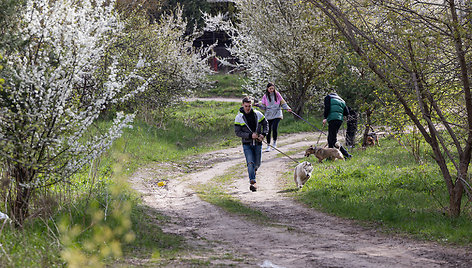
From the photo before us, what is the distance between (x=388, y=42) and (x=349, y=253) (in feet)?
13.8

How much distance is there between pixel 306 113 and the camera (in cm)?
2664

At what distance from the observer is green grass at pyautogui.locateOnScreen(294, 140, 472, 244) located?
28.0 feet

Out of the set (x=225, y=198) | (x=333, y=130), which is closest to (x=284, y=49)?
(x=333, y=130)

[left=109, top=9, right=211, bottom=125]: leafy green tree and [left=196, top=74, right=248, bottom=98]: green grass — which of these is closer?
[left=109, top=9, right=211, bottom=125]: leafy green tree

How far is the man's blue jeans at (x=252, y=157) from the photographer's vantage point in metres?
11.9

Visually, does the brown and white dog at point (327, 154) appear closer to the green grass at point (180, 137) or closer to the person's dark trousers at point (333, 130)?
the person's dark trousers at point (333, 130)

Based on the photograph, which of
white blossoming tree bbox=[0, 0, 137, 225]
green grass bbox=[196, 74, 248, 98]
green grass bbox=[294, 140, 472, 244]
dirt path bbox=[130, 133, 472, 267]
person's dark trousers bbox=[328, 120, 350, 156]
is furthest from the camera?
green grass bbox=[196, 74, 248, 98]

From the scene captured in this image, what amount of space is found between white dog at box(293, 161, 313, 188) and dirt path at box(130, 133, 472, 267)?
51 centimetres

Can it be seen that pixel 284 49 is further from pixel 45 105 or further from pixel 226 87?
pixel 45 105

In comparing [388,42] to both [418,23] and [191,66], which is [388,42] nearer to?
[418,23]

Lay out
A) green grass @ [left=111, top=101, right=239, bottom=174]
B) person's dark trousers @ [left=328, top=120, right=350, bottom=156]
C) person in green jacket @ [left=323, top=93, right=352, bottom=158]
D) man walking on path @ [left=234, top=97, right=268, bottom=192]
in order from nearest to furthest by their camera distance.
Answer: man walking on path @ [left=234, top=97, right=268, bottom=192] → person in green jacket @ [left=323, top=93, right=352, bottom=158] → person's dark trousers @ [left=328, top=120, right=350, bottom=156] → green grass @ [left=111, top=101, right=239, bottom=174]

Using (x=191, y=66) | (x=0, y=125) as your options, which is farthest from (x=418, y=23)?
(x=191, y=66)

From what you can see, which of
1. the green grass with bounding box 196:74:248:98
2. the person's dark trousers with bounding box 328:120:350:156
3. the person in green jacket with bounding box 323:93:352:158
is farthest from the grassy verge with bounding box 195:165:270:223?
the green grass with bounding box 196:74:248:98

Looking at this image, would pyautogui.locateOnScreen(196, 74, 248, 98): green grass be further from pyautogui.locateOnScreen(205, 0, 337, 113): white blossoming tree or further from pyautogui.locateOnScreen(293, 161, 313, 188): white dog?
pyautogui.locateOnScreen(293, 161, 313, 188): white dog
